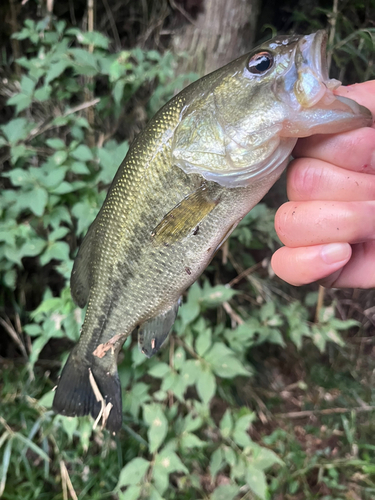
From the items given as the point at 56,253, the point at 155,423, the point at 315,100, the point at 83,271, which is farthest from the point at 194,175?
the point at 155,423

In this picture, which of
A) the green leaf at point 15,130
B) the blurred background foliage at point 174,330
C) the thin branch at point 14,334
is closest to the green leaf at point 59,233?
the blurred background foliage at point 174,330

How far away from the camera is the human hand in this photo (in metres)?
0.68

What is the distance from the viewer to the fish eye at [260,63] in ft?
2.35

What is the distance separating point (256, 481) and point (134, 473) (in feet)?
1.65

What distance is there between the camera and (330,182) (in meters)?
0.69

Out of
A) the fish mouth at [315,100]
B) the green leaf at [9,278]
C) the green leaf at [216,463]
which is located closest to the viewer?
the fish mouth at [315,100]

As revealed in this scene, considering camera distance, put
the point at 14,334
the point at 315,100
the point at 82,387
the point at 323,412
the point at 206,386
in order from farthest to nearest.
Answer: the point at 323,412, the point at 14,334, the point at 206,386, the point at 82,387, the point at 315,100

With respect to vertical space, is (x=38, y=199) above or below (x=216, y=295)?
above

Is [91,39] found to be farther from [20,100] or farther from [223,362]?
[223,362]

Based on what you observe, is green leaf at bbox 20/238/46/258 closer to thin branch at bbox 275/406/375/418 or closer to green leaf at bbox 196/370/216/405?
green leaf at bbox 196/370/216/405

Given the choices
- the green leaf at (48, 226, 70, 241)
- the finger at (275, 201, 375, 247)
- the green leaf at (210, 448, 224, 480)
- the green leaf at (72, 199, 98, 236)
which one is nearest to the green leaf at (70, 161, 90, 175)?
the green leaf at (72, 199, 98, 236)

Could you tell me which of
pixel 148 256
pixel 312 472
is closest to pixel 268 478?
pixel 312 472

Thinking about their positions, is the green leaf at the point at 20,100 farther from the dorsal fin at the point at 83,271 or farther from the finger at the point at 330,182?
the finger at the point at 330,182

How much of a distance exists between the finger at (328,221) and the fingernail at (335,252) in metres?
0.01
